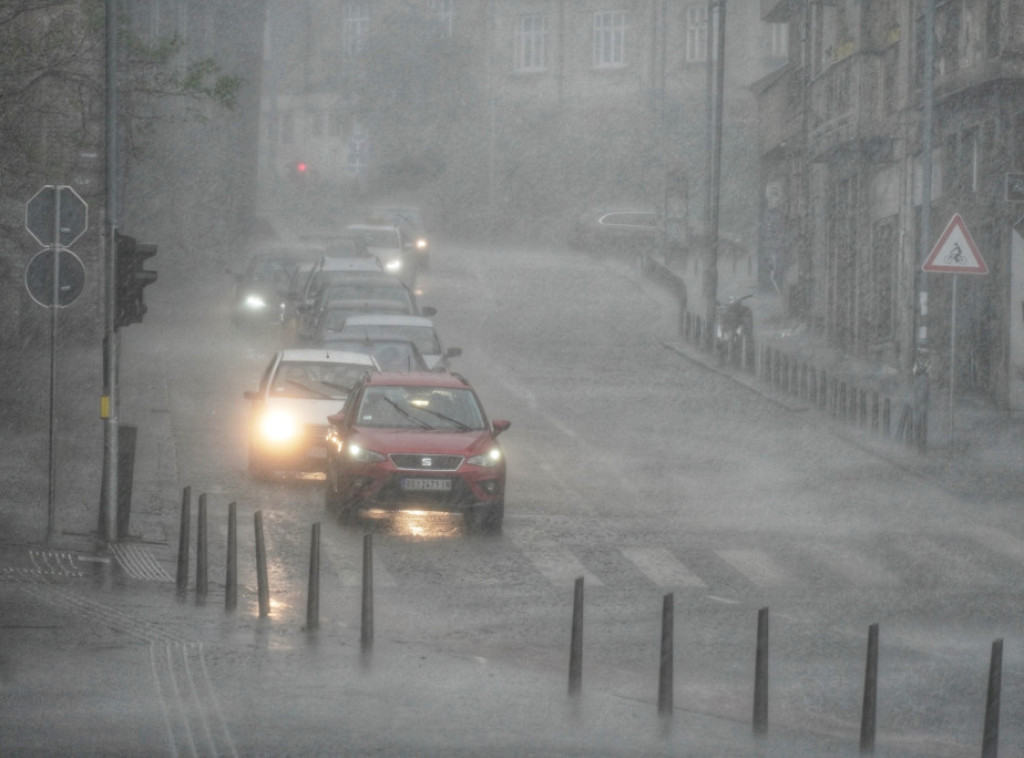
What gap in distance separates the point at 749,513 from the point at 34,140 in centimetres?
1136

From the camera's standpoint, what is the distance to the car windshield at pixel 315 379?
75.9 ft

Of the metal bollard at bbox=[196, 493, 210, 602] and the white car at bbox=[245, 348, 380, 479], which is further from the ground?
the white car at bbox=[245, 348, 380, 479]

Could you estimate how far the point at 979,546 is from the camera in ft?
59.3

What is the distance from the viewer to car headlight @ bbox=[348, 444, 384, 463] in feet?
60.8

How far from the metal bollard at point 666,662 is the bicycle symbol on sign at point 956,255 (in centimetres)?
1360

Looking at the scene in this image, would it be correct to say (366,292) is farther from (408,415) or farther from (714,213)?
(408,415)

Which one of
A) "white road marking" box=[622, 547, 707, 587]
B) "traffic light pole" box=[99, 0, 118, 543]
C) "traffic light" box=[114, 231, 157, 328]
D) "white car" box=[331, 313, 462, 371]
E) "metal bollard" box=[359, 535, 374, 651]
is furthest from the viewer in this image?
"white car" box=[331, 313, 462, 371]

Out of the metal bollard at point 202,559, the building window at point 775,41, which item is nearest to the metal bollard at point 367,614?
the metal bollard at point 202,559

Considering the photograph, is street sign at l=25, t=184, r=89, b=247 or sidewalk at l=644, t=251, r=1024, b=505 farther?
sidewalk at l=644, t=251, r=1024, b=505

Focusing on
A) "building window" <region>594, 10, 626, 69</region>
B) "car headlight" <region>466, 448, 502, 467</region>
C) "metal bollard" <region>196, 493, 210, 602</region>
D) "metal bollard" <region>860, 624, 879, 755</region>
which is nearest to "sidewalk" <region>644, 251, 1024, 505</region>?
"car headlight" <region>466, 448, 502, 467</region>

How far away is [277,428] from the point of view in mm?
21656

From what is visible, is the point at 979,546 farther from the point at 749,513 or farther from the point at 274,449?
the point at 274,449

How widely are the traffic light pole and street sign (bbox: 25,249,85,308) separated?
56 centimetres

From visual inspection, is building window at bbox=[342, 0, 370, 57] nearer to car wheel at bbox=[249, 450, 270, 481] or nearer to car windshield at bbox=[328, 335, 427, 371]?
car windshield at bbox=[328, 335, 427, 371]
